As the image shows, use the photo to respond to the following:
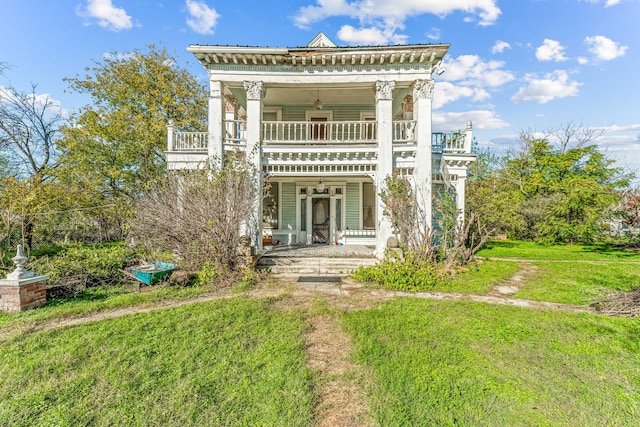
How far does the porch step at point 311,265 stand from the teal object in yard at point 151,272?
267 centimetres

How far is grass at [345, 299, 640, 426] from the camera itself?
9.78ft

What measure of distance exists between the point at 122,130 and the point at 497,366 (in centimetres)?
1803

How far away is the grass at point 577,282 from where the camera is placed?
269 inches

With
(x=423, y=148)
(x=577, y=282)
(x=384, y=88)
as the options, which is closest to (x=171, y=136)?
(x=384, y=88)

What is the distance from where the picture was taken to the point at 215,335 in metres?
4.66

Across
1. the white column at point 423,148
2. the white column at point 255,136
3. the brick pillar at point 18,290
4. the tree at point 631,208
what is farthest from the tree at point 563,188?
the brick pillar at point 18,290

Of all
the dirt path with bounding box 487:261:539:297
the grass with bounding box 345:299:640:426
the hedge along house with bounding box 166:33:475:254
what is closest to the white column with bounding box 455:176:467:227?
the hedge along house with bounding box 166:33:475:254

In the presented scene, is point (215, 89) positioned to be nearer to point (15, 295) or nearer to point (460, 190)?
point (15, 295)

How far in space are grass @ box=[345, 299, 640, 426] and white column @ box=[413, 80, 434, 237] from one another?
479 cm

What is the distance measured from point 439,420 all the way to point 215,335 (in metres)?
3.40

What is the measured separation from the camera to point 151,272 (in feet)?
22.9

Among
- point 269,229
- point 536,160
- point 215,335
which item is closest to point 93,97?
point 269,229

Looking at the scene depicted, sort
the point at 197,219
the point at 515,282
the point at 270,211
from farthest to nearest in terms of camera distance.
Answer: the point at 270,211
the point at 515,282
the point at 197,219

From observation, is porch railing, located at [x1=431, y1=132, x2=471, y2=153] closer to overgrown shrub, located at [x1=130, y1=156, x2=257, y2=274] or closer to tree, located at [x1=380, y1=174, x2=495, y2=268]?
tree, located at [x1=380, y1=174, x2=495, y2=268]
